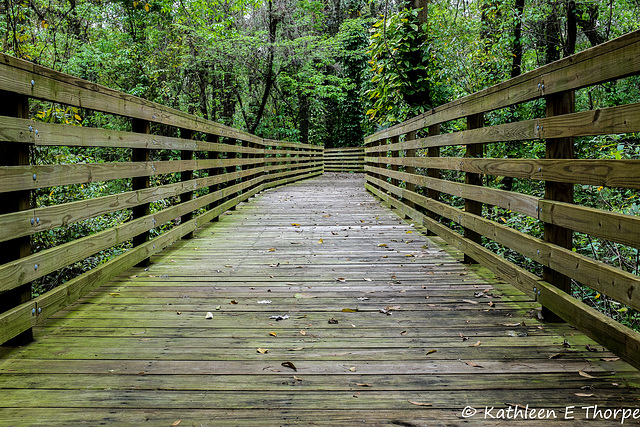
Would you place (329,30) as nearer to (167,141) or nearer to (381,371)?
(167,141)

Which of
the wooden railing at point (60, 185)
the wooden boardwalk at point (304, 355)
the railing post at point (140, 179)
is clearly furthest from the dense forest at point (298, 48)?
the wooden boardwalk at point (304, 355)

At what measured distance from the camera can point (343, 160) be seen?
25875 mm

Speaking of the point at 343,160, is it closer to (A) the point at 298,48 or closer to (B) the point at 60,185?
(A) the point at 298,48

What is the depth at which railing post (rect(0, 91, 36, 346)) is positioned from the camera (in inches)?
90.9

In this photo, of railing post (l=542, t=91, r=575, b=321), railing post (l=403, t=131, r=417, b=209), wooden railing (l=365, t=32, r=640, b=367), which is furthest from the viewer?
railing post (l=403, t=131, r=417, b=209)

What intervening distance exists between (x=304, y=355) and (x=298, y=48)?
17.1 m

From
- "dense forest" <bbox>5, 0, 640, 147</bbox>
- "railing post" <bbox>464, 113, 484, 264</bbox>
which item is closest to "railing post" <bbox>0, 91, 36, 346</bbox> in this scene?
"dense forest" <bbox>5, 0, 640, 147</bbox>

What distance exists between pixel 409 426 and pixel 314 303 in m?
1.53

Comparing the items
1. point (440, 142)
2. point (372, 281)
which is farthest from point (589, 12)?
point (372, 281)

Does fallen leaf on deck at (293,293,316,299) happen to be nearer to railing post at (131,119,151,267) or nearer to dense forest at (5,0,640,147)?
railing post at (131,119,151,267)

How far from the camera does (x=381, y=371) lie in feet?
7.09

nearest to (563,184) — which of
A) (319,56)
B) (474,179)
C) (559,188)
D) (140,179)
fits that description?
(559,188)

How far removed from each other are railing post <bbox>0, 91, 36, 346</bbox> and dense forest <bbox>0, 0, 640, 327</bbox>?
8.48ft

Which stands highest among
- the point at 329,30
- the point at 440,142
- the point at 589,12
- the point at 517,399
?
the point at 329,30
